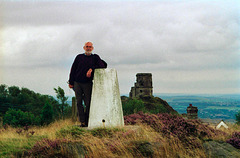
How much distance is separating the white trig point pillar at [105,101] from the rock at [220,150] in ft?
10.7

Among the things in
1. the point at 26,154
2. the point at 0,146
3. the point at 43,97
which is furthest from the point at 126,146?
the point at 43,97

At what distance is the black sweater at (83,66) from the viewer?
33.1 ft

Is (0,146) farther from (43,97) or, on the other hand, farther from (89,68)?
(43,97)

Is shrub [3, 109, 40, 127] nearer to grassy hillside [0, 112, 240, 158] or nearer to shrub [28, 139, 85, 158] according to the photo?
grassy hillside [0, 112, 240, 158]

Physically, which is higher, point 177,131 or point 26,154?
point 177,131

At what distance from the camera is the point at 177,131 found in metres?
8.58

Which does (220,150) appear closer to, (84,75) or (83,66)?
(84,75)

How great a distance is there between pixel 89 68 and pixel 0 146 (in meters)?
3.86

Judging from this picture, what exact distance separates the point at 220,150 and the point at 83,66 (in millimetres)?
5360

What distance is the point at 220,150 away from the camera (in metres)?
7.05

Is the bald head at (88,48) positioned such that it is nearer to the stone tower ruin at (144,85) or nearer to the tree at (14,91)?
the stone tower ruin at (144,85)

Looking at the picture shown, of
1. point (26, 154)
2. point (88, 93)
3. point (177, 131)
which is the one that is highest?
point (88, 93)

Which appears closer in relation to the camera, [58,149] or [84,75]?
[58,149]

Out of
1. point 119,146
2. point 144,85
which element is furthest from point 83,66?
point 144,85
